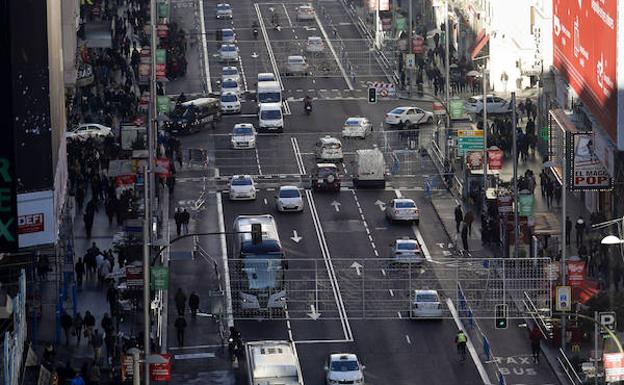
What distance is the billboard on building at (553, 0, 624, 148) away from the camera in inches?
4705

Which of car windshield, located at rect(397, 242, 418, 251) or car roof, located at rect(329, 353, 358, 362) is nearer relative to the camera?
car roof, located at rect(329, 353, 358, 362)

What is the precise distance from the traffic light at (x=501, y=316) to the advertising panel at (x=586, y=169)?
1794cm

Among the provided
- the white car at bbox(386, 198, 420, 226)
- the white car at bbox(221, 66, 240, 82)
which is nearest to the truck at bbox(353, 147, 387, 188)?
the white car at bbox(386, 198, 420, 226)

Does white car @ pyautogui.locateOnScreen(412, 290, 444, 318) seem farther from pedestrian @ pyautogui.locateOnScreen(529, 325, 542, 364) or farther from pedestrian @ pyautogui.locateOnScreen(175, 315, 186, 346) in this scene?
pedestrian @ pyautogui.locateOnScreen(175, 315, 186, 346)

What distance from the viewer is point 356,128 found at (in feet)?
506

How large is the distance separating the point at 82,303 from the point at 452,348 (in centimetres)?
1768

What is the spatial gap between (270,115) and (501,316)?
174 ft

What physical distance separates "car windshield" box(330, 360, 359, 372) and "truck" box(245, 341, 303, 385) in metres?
1.47

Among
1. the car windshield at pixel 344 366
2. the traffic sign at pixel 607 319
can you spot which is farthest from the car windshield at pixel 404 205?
the traffic sign at pixel 607 319

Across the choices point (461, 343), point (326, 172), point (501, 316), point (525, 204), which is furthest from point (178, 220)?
point (501, 316)

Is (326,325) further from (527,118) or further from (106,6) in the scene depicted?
(106,6)

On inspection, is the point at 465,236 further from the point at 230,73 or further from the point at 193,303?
the point at 230,73

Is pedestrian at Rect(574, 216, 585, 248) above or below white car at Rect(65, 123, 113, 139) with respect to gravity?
below

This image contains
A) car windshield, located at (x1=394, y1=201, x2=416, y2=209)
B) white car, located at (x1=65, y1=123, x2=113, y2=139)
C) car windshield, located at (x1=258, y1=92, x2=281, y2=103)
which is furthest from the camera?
car windshield, located at (x1=258, y1=92, x2=281, y2=103)
